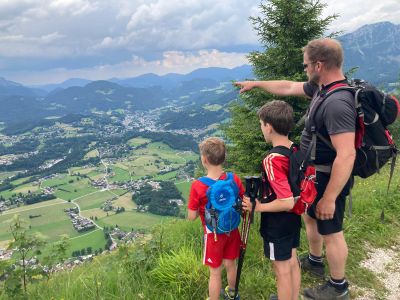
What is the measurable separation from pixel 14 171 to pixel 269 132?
134 m

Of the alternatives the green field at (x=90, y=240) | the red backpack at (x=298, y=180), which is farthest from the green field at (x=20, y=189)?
the red backpack at (x=298, y=180)

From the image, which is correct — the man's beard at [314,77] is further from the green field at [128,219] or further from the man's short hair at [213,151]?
the green field at [128,219]

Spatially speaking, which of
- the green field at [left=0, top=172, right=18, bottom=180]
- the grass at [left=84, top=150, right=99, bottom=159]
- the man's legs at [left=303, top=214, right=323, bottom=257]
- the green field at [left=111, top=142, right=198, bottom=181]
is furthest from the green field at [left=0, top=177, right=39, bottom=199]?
the man's legs at [left=303, top=214, right=323, bottom=257]

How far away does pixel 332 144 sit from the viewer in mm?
3100

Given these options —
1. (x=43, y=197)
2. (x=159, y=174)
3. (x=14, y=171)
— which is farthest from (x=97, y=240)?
(x=14, y=171)

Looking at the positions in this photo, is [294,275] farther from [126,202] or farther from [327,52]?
[126,202]

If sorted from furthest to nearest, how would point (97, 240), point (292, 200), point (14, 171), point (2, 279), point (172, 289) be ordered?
point (14, 171)
point (97, 240)
point (2, 279)
point (172, 289)
point (292, 200)

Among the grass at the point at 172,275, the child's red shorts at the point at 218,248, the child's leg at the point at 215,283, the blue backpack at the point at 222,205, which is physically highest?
the blue backpack at the point at 222,205

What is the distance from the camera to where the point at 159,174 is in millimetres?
100188

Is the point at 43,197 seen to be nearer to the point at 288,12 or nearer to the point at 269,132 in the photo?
the point at 288,12

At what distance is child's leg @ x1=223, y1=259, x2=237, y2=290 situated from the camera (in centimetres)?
353

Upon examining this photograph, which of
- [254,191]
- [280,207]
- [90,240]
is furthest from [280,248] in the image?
[90,240]

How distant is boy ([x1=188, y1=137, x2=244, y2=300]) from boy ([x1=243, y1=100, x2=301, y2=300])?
1.25 feet

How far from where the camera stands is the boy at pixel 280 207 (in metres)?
2.90
